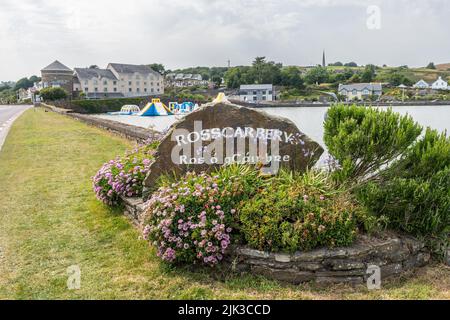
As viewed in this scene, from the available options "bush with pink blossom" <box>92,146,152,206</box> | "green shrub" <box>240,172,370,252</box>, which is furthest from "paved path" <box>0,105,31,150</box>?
"green shrub" <box>240,172,370,252</box>

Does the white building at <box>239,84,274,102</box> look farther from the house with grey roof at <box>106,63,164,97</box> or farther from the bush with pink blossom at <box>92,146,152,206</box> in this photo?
the bush with pink blossom at <box>92,146,152,206</box>

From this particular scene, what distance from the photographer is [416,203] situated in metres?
5.00

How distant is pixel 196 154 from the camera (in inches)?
244

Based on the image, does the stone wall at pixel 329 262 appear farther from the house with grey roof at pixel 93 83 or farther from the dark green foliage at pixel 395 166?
the house with grey roof at pixel 93 83

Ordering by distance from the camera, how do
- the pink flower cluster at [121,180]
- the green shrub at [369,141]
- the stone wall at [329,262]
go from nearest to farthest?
the stone wall at [329,262]
the green shrub at [369,141]
the pink flower cluster at [121,180]

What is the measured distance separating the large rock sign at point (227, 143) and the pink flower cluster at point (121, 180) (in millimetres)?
602

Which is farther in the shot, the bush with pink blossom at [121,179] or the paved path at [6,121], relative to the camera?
the paved path at [6,121]

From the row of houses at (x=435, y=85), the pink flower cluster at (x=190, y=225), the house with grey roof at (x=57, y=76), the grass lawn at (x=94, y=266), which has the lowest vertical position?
the grass lawn at (x=94, y=266)

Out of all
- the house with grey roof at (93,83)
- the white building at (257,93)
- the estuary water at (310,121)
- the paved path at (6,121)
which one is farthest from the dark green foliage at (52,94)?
the paved path at (6,121)

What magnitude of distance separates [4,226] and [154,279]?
3158mm

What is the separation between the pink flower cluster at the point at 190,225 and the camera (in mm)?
4574

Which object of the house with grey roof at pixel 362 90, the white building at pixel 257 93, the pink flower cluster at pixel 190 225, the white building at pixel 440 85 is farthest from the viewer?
the white building at pixel 440 85

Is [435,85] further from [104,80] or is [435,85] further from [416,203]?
[416,203]

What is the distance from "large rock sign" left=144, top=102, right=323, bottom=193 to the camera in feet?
20.2
